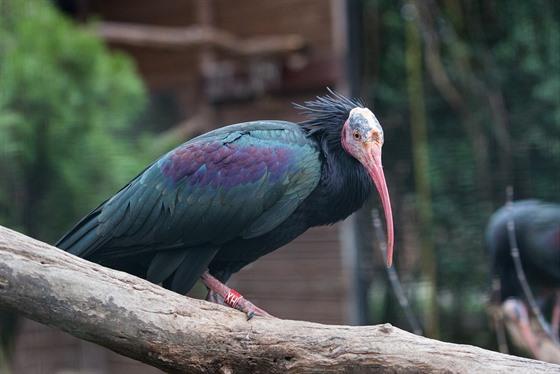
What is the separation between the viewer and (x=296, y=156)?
8.96 ft

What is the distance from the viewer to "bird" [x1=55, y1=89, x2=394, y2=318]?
2678 millimetres

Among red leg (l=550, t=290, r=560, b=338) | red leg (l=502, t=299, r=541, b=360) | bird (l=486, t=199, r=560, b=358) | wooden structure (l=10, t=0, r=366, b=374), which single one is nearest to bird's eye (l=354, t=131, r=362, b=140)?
bird (l=486, t=199, r=560, b=358)

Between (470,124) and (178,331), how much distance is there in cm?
314

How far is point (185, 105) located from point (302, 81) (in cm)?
111

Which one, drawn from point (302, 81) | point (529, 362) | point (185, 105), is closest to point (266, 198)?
point (529, 362)

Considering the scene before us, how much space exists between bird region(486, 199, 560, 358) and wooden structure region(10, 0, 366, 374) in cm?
102

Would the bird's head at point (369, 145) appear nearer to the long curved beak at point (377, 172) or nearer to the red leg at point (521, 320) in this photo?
the long curved beak at point (377, 172)

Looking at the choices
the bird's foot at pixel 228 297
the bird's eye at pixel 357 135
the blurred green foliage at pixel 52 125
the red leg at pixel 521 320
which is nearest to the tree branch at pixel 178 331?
the bird's foot at pixel 228 297

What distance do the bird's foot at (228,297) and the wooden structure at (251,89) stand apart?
2.52 m

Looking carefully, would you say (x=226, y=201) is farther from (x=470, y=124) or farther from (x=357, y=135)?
(x=470, y=124)

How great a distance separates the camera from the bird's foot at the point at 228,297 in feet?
8.03

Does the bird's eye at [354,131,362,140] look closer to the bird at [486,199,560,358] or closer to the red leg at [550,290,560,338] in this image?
the bird at [486,199,560,358]

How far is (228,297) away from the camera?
8.55ft

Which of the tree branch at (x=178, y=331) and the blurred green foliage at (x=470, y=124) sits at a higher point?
the blurred green foliage at (x=470, y=124)
